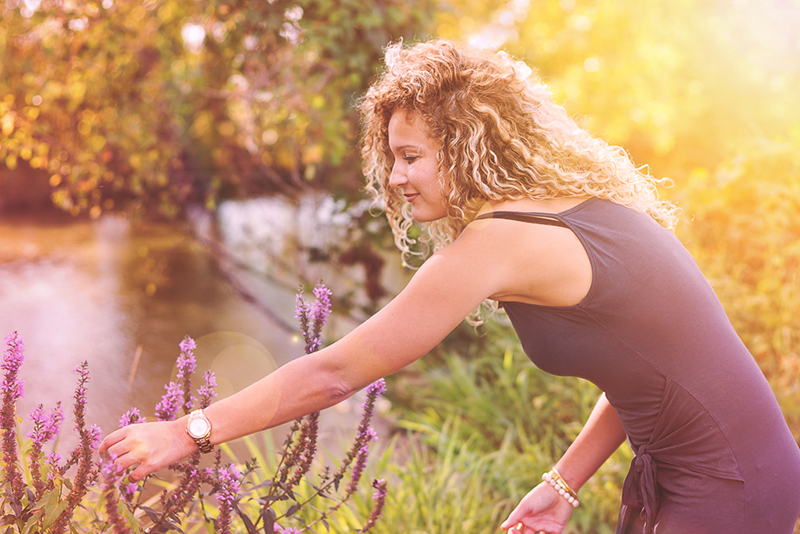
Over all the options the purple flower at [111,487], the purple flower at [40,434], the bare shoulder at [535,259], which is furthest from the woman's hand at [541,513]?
the purple flower at [40,434]

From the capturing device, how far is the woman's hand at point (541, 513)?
174 cm

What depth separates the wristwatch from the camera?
45.6 inches

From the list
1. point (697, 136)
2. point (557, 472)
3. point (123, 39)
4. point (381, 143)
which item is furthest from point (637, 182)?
point (697, 136)

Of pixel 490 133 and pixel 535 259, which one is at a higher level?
pixel 490 133

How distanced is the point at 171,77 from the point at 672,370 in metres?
4.48

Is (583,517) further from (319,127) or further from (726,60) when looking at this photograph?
(726,60)

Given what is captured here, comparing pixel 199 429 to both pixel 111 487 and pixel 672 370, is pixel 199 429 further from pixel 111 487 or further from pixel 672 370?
pixel 672 370

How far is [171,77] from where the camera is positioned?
463cm

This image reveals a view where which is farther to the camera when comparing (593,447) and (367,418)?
(593,447)

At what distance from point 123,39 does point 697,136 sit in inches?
630

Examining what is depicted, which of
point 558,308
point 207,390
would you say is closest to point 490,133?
point 558,308

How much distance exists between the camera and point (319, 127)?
4098mm

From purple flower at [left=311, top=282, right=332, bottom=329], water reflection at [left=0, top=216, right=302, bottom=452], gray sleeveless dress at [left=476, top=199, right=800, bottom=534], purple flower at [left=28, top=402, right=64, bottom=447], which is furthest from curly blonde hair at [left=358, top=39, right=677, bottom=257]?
water reflection at [left=0, top=216, right=302, bottom=452]

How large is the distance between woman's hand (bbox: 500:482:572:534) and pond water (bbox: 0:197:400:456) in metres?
2.21
